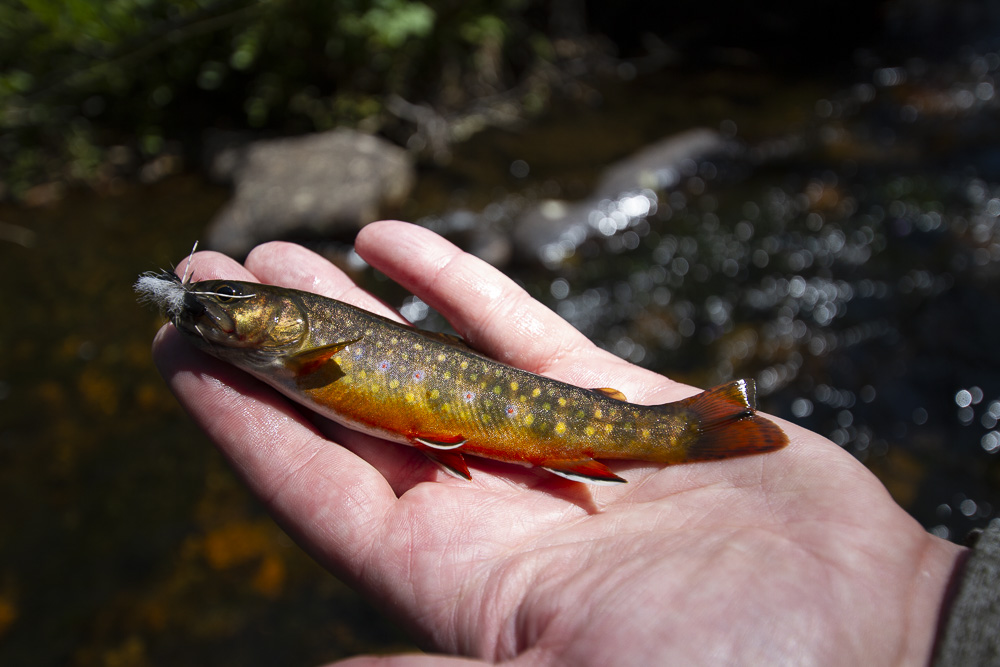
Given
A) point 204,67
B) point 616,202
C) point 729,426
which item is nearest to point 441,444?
point 729,426

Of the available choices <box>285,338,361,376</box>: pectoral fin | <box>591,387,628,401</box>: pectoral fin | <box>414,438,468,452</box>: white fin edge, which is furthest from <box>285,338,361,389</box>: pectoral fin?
<box>591,387,628,401</box>: pectoral fin

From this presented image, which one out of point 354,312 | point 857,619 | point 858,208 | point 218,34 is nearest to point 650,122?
point 858,208

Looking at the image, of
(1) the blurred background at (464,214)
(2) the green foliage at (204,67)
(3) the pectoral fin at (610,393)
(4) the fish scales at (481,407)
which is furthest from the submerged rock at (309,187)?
(3) the pectoral fin at (610,393)

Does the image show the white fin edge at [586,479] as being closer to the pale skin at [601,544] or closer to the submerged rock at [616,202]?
the pale skin at [601,544]

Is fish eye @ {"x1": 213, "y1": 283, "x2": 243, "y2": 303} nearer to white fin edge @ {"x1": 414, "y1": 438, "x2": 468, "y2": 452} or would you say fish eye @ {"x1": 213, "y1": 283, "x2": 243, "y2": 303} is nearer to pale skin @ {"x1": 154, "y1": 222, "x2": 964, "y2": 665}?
pale skin @ {"x1": 154, "y1": 222, "x2": 964, "y2": 665}

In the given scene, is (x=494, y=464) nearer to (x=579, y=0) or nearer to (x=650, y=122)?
(x=650, y=122)

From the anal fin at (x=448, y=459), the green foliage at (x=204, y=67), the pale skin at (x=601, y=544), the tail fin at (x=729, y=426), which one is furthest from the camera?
the green foliage at (x=204, y=67)
